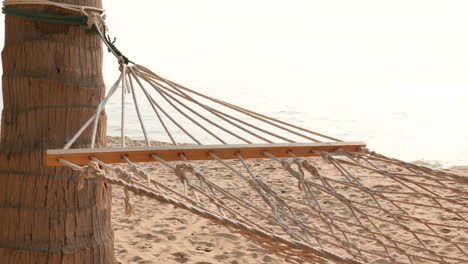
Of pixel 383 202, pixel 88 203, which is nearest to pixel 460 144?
pixel 383 202

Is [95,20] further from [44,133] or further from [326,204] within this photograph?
[326,204]

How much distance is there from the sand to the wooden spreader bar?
131 cm

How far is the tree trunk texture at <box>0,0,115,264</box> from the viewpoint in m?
1.70

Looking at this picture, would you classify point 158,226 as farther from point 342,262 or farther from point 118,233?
point 342,262

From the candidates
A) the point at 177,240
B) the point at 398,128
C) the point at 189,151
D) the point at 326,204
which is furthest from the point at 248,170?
the point at 398,128

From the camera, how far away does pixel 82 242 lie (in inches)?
70.0

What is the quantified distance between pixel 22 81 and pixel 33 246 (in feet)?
1.76

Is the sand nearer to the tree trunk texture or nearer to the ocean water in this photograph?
the tree trunk texture

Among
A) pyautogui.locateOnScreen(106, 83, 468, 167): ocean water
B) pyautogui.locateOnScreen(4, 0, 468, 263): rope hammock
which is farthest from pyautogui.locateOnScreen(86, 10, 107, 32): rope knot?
pyautogui.locateOnScreen(106, 83, 468, 167): ocean water

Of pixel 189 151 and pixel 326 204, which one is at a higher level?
pixel 189 151

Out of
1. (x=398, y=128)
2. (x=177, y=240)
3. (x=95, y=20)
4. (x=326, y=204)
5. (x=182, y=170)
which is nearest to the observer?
(x=182, y=170)

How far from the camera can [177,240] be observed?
3158mm

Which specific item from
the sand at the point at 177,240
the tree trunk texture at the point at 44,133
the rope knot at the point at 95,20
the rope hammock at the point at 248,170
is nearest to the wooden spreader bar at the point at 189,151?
the rope hammock at the point at 248,170

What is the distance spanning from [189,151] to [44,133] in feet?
1.66
